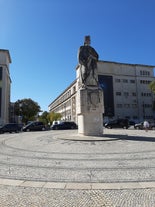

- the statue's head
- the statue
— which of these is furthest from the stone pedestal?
the statue's head

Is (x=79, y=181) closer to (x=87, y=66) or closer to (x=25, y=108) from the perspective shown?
(x=87, y=66)

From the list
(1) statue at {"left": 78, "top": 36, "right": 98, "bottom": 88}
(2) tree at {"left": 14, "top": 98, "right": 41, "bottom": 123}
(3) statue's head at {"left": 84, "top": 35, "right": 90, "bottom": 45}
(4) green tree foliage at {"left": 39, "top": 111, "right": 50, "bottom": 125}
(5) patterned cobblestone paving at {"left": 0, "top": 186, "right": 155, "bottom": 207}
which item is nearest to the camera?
(5) patterned cobblestone paving at {"left": 0, "top": 186, "right": 155, "bottom": 207}

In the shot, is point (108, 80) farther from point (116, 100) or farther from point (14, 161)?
point (14, 161)

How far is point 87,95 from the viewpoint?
1594 centimetres

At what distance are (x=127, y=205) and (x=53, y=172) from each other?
2.97m

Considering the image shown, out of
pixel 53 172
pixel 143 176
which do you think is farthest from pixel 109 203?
pixel 53 172

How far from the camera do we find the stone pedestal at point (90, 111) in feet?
51.6

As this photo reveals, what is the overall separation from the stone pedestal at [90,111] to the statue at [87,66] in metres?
1.00

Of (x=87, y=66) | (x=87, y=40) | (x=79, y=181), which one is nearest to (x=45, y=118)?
(x=87, y=40)

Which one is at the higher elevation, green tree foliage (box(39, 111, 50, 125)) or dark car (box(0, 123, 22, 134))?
green tree foliage (box(39, 111, 50, 125))

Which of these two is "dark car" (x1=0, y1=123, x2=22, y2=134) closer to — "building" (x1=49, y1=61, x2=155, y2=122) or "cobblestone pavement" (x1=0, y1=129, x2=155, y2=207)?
"cobblestone pavement" (x1=0, y1=129, x2=155, y2=207)

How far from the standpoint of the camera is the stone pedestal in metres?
15.7

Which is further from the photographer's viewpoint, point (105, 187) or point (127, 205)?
point (105, 187)

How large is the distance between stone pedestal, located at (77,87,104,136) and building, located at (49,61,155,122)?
4849 centimetres
